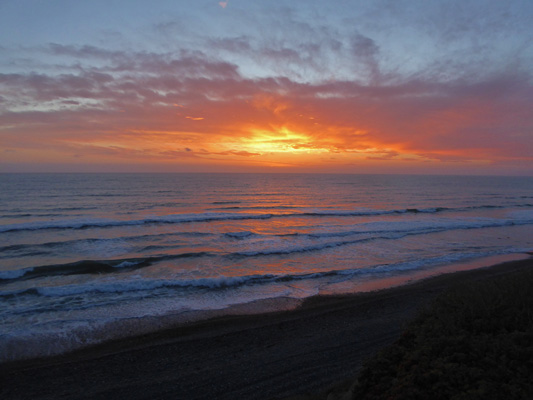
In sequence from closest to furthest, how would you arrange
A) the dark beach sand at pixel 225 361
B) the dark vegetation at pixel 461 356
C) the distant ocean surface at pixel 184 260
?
the dark vegetation at pixel 461 356 → the dark beach sand at pixel 225 361 → the distant ocean surface at pixel 184 260

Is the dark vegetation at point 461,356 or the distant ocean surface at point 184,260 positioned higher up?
the dark vegetation at point 461,356

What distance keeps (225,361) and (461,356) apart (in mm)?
5401

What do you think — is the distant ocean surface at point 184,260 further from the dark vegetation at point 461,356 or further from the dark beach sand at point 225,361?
the dark vegetation at point 461,356

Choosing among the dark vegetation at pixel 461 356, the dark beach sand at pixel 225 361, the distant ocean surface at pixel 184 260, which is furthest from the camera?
the distant ocean surface at pixel 184 260

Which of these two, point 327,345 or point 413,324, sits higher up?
point 413,324

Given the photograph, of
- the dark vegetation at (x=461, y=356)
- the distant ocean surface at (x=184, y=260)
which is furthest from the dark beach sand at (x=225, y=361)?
the dark vegetation at (x=461, y=356)

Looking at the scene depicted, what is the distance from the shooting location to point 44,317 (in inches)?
418

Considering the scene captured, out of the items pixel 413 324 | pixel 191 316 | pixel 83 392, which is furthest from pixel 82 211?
pixel 413 324

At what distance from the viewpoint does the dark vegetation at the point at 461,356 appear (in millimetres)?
3822

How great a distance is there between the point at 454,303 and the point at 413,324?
3.50ft

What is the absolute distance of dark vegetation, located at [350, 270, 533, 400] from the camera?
12.5 ft

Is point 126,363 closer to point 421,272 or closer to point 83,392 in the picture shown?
point 83,392

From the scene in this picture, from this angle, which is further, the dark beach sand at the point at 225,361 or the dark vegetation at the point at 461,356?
the dark beach sand at the point at 225,361

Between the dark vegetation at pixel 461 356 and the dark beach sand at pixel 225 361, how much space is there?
2.20 m
